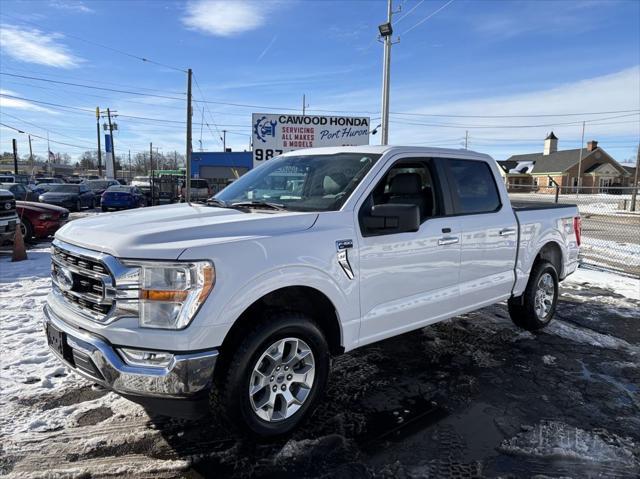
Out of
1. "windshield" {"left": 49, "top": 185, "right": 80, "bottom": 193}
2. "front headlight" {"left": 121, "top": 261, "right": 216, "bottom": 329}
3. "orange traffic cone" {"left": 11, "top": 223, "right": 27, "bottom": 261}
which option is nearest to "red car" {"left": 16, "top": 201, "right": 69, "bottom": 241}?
"orange traffic cone" {"left": 11, "top": 223, "right": 27, "bottom": 261}

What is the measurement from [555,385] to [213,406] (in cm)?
301

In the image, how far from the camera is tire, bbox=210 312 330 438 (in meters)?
2.84

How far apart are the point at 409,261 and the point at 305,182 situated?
1148 mm

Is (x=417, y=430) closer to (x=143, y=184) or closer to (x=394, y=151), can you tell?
(x=394, y=151)

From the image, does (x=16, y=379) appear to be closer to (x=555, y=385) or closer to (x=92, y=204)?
(x=555, y=385)

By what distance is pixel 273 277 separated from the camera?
2.95 m

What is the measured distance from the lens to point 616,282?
27.1ft

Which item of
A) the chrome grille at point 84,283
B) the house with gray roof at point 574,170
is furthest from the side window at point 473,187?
the house with gray roof at point 574,170

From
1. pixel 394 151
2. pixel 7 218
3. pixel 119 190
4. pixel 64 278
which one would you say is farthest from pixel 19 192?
pixel 394 151

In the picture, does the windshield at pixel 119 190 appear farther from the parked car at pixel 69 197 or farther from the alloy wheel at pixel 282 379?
the alloy wheel at pixel 282 379

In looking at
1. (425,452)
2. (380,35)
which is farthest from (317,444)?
(380,35)

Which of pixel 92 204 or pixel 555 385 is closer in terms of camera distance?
pixel 555 385

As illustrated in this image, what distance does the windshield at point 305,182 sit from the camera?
12.1 feet

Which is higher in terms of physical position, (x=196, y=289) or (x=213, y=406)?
(x=196, y=289)
